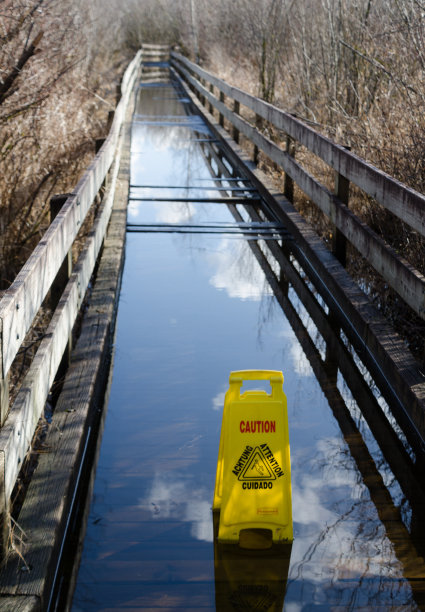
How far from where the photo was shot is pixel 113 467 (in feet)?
13.0

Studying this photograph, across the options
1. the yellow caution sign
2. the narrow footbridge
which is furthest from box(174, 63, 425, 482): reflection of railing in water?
the yellow caution sign

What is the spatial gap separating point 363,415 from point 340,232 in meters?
2.57

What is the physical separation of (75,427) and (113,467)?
27 cm

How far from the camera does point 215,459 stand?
13.3 ft

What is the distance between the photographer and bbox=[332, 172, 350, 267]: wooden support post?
269 inches

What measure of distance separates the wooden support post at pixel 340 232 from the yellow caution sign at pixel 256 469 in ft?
12.2

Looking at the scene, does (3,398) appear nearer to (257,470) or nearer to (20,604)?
(20,604)

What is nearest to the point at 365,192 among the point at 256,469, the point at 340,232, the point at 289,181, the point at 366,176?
the point at 340,232

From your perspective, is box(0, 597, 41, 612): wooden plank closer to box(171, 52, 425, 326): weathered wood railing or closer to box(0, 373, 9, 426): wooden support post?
box(0, 373, 9, 426): wooden support post

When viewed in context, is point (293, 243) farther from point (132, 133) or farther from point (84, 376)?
point (132, 133)

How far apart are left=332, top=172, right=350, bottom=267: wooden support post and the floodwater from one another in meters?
0.36

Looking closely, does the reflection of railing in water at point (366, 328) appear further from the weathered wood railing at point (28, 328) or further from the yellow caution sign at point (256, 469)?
the weathered wood railing at point (28, 328)

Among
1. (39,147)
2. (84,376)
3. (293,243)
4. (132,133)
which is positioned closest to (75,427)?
(84,376)

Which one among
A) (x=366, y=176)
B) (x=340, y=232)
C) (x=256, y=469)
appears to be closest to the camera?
(x=256, y=469)
